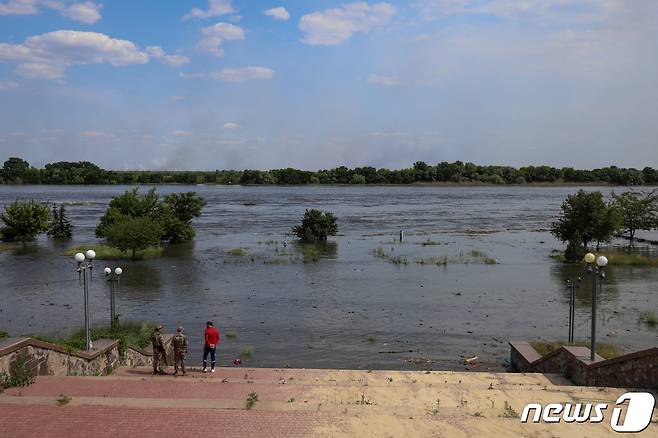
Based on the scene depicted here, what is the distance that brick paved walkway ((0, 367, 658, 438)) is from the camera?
990cm

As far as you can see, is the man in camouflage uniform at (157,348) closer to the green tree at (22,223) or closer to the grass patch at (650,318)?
the grass patch at (650,318)

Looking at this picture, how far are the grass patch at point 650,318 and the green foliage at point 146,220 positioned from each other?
3488cm

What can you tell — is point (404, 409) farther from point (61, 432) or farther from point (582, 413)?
point (61, 432)

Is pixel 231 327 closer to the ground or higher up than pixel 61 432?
closer to the ground

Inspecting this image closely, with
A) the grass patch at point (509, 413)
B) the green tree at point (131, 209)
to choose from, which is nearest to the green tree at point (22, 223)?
the green tree at point (131, 209)

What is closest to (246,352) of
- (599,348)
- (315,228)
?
(599,348)

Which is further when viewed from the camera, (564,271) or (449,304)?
(564,271)

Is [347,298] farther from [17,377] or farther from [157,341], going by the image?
[17,377]

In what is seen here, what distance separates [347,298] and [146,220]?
24.7 metres

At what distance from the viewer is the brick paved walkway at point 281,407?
9.90m

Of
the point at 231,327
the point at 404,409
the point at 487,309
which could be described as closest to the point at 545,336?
the point at 487,309

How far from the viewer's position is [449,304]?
2994 centimetres

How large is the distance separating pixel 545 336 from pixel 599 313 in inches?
206

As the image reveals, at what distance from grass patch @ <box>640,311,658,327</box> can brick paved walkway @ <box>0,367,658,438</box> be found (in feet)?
47.0
